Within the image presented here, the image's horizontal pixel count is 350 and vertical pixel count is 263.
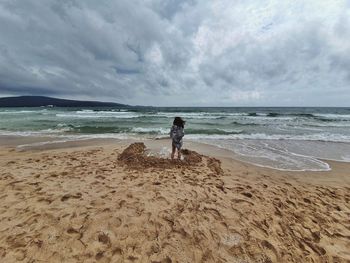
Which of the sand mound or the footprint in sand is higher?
the footprint in sand

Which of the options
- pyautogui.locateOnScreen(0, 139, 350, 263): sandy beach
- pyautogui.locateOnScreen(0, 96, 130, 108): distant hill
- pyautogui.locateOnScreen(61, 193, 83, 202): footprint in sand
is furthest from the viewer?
pyautogui.locateOnScreen(0, 96, 130, 108): distant hill

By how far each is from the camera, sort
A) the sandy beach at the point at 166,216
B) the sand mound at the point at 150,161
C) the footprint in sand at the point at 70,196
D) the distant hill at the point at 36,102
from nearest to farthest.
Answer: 1. the sandy beach at the point at 166,216
2. the footprint in sand at the point at 70,196
3. the sand mound at the point at 150,161
4. the distant hill at the point at 36,102

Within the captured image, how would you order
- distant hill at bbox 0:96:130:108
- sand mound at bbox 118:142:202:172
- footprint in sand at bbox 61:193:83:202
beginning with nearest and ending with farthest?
1. footprint in sand at bbox 61:193:83:202
2. sand mound at bbox 118:142:202:172
3. distant hill at bbox 0:96:130:108

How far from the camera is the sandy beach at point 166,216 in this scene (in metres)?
2.69

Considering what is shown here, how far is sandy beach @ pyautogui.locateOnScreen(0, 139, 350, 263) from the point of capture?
2688mm

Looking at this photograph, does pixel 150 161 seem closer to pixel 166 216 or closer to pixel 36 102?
pixel 166 216

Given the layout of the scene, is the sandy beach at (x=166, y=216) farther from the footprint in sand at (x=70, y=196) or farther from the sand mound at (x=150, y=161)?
the sand mound at (x=150, y=161)

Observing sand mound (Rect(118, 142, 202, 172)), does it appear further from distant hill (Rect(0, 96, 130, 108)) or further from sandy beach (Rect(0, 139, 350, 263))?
distant hill (Rect(0, 96, 130, 108))

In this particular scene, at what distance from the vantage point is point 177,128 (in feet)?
22.0

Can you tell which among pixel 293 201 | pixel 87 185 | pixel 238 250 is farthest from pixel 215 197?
pixel 87 185

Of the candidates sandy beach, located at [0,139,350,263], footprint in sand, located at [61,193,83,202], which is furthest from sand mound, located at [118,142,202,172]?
footprint in sand, located at [61,193,83,202]

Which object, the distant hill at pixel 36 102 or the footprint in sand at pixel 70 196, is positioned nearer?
the footprint in sand at pixel 70 196

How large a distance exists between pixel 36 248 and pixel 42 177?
2.59 meters

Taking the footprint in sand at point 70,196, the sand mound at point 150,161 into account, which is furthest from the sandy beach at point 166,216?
the sand mound at point 150,161
